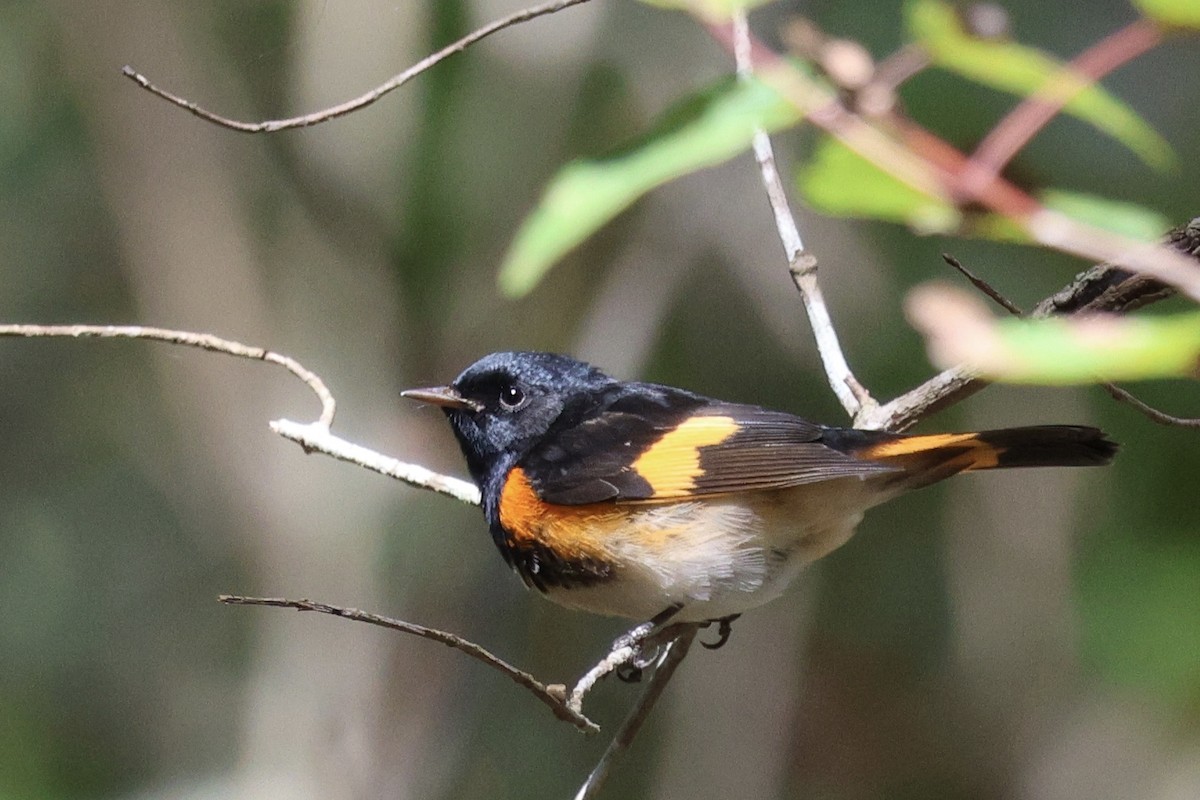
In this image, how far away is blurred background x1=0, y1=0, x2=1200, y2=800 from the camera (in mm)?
4043

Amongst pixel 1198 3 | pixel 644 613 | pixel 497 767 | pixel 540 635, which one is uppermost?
pixel 1198 3

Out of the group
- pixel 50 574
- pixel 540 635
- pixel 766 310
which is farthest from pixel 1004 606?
pixel 50 574

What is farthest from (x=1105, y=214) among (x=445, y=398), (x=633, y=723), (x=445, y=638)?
(x=445, y=398)

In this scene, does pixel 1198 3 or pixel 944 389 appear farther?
pixel 944 389

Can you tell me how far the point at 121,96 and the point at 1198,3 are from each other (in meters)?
4.97

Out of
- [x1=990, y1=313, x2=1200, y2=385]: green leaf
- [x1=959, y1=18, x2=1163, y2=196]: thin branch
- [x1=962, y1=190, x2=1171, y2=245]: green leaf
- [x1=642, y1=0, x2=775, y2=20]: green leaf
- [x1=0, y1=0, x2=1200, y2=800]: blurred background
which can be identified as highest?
[x1=642, y1=0, x2=775, y2=20]: green leaf

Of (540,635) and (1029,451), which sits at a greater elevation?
(1029,451)

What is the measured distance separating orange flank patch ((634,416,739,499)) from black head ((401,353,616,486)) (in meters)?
0.31

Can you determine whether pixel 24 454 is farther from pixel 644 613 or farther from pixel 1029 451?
pixel 1029 451

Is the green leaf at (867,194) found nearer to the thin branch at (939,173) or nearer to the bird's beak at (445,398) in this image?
the thin branch at (939,173)

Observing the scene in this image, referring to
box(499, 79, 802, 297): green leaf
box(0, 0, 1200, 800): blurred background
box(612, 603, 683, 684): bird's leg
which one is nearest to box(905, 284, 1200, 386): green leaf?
box(499, 79, 802, 297): green leaf

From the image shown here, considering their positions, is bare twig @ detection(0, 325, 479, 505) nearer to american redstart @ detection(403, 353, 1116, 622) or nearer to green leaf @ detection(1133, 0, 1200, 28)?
american redstart @ detection(403, 353, 1116, 622)

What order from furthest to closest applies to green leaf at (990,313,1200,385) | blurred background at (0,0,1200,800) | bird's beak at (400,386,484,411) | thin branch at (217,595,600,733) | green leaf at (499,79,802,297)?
1. blurred background at (0,0,1200,800)
2. bird's beak at (400,386,484,411)
3. thin branch at (217,595,600,733)
4. green leaf at (499,79,802,297)
5. green leaf at (990,313,1200,385)

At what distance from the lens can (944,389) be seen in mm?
2074
